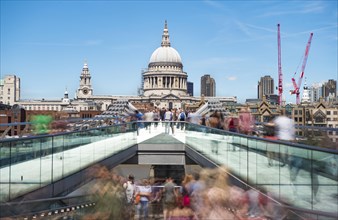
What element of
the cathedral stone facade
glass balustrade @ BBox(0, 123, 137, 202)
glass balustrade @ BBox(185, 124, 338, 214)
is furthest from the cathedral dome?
glass balustrade @ BBox(185, 124, 338, 214)

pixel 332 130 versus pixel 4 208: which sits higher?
pixel 332 130

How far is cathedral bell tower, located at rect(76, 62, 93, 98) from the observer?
191375 millimetres

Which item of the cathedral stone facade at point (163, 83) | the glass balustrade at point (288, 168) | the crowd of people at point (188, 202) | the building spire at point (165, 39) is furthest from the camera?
the building spire at point (165, 39)

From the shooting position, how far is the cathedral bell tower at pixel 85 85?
191 m

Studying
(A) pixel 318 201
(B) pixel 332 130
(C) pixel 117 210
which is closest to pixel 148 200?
(C) pixel 117 210

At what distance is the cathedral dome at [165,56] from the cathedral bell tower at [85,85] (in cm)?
2867

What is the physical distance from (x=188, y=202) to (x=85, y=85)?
188m

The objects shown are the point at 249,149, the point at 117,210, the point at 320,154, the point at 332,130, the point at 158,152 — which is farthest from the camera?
the point at 158,152

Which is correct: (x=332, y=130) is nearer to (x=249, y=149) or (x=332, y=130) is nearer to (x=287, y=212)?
(x=249, y=149)

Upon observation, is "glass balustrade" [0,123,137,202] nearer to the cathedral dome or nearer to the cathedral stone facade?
the cathedral stone facade

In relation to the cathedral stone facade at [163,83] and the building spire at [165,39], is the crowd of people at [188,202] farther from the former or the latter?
the building spire at [165,39]

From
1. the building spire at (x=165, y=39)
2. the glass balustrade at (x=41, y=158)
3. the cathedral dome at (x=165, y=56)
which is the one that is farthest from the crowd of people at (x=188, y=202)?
the building spire at (x=165, y=39)

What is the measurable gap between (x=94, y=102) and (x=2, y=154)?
177457 millimetres

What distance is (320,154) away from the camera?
20.1ft
